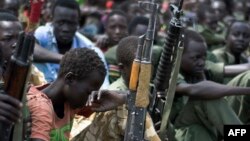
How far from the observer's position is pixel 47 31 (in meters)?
7.09

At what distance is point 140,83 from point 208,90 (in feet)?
5.16

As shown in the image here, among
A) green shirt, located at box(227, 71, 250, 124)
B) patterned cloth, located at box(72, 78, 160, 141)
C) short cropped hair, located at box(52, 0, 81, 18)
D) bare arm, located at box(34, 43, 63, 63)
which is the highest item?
short cropped hair, located at box(52, 0, 81, 18)

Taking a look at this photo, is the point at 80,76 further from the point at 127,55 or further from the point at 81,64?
the point at 127,55

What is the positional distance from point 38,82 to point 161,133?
43.0 inches

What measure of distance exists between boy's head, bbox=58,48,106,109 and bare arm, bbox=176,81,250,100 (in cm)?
126

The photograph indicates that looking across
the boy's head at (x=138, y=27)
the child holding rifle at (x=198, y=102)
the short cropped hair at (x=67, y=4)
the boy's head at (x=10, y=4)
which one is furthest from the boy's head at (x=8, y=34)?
the boy's head at (x=138, y=27)

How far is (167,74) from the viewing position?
5.33 metres

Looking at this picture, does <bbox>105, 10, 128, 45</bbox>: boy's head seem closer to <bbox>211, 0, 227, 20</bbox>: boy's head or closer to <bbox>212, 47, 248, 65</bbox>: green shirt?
<bbox>212, 47, 248, 65</bbox>: green shirt

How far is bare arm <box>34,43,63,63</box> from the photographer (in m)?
6.43

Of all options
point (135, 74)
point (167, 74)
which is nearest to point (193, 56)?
point (167, 74)

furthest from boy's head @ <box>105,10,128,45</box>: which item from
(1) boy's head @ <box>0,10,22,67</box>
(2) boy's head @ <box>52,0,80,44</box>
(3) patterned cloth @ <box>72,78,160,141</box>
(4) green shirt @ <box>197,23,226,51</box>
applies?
(3) patterned cloth @ <box>72,78,160,141</box>

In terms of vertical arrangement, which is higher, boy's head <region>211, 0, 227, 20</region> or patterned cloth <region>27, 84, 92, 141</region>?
patterned cloth <region>27, 84, 92, 141</region>

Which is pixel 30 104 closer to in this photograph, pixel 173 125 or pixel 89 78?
pixel 89 78

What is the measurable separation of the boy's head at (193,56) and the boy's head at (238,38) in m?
2.80
